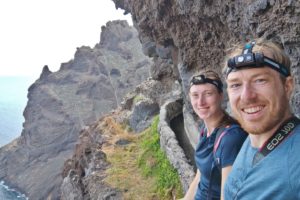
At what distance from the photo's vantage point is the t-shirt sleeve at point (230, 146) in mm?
3984

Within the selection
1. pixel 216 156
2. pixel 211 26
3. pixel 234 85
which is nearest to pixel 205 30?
pixel 211 26

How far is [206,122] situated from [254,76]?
2027 millimetres

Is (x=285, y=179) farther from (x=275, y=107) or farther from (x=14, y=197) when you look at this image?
(x=14, y=197)

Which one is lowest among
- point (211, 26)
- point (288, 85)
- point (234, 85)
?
point (288, 85)

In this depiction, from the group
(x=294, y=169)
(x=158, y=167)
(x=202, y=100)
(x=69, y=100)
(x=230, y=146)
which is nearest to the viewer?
(x=294, y=169)

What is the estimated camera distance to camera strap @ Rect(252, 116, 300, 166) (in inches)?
111

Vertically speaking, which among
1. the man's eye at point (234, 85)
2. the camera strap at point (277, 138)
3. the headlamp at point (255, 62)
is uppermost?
the headlamp at point (255, 62)

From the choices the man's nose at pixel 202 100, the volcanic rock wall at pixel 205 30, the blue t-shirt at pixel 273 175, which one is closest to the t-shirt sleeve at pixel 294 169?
the blue t-shirt at pixel 273 175

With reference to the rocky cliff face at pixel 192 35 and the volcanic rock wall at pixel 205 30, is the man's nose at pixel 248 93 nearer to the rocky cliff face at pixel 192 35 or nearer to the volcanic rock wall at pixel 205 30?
the volcanic rock wall at pixel 205 30

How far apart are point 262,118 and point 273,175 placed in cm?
52

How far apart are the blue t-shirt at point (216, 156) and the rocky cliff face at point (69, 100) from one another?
257 feet

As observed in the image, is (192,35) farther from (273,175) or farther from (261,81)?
(273,175)

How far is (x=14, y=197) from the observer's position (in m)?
81.2

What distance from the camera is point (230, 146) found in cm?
400
